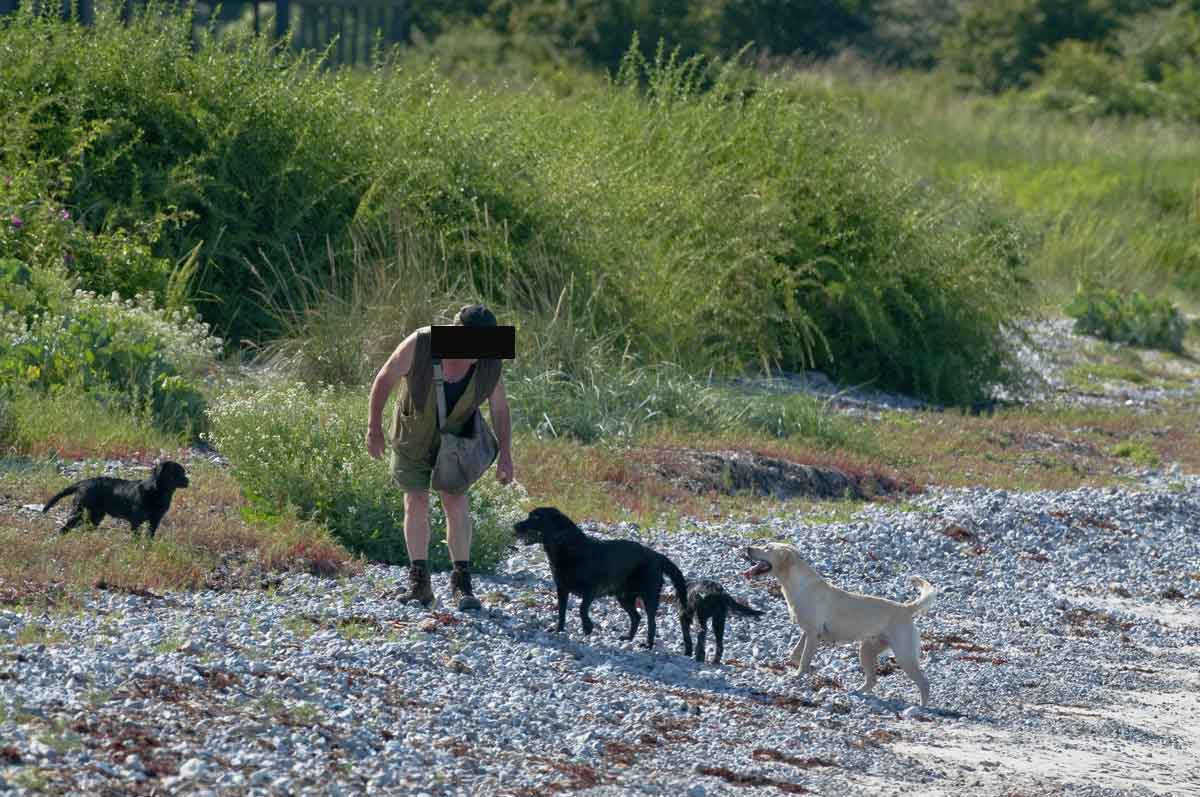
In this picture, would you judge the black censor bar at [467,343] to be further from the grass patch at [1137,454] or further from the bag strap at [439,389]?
the grass patch at [1137,454]


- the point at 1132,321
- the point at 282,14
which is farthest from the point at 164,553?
the point at 1132,321

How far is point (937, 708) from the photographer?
857cm

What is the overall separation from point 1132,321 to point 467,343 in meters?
19.0

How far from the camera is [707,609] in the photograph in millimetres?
8750

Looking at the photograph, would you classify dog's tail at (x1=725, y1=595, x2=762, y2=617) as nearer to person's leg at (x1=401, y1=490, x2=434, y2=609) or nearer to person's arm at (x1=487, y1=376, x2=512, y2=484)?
person's arm at (x1=487, y1=376, x2=512, y2=484)

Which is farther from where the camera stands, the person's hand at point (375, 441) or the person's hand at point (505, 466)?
the person's hand at point (505, 466)

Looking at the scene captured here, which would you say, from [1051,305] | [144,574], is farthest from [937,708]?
[1051,305]

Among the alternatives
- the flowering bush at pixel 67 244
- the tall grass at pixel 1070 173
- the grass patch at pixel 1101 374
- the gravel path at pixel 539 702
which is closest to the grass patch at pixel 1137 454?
the grass patch at pixel 1101 374

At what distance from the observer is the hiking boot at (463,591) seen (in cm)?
905

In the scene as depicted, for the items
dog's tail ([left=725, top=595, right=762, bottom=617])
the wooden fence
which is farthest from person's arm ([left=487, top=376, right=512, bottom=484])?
the wooden fence

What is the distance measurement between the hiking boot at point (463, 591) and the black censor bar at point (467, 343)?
1.11 meters

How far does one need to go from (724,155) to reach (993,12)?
30726mm

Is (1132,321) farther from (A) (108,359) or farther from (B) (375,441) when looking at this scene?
(B) (375,441)

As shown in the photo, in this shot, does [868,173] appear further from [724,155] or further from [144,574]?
[144,574]
